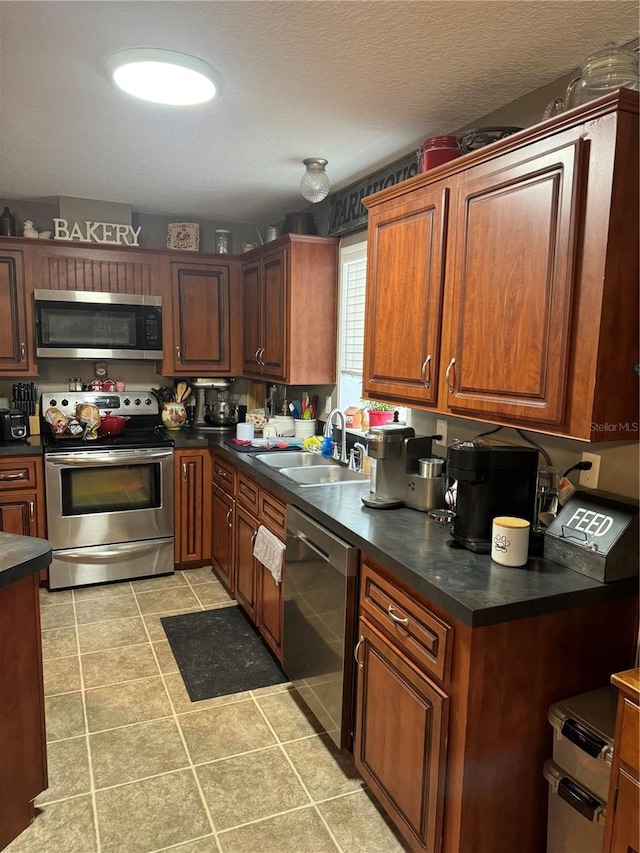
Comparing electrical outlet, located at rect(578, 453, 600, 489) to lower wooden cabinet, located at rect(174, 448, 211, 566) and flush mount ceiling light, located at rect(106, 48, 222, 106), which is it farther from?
lower wooden cabinet, located at rect(174, 448, 211, 566)

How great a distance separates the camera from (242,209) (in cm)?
406

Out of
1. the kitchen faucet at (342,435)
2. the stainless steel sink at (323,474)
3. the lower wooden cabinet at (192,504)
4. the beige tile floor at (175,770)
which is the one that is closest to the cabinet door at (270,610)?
the beige tile floor at (175,770)

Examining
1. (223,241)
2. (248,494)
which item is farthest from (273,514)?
(223,241)

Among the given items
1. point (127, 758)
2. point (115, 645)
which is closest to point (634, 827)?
point (127, 758)

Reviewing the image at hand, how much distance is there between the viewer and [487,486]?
1803 mm

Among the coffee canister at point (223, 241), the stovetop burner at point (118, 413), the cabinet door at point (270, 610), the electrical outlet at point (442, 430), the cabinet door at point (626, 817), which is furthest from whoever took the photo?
the coffee canister at point (223, 241)

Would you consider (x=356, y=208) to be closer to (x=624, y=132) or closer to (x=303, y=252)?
(x=303, y=252)

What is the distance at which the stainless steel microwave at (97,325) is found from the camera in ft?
12.3

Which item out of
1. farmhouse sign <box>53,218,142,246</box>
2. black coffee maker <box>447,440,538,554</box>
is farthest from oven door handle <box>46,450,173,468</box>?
black coffee maker <box>447,440,538,554</box>

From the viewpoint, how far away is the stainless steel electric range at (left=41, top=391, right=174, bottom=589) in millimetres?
3541

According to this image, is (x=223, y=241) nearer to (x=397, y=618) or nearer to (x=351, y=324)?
(x=351, y=324)

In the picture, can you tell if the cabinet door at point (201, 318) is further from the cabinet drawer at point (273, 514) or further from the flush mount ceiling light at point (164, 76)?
the flush mount ceiling light at point (164, 76)

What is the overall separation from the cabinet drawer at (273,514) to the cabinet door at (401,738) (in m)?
0.77

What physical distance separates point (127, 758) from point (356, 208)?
2.88 m
